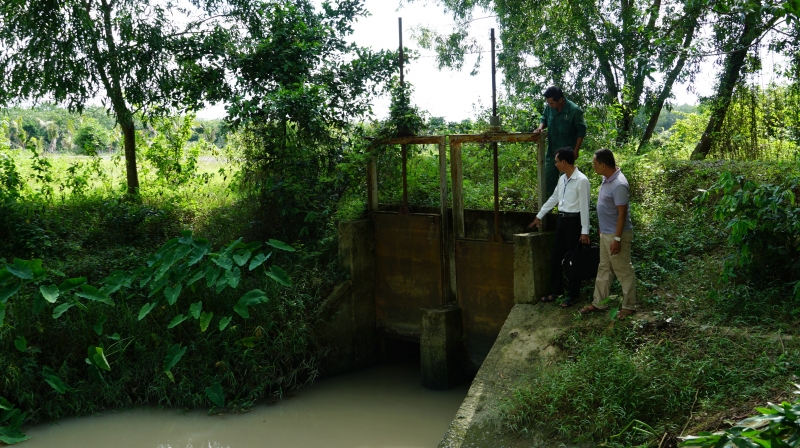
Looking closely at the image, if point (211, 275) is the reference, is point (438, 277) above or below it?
below

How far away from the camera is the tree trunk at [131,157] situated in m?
10.9

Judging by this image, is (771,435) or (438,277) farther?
(438,277)

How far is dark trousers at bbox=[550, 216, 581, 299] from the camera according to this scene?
654cm

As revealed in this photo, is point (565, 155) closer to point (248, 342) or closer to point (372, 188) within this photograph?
point (372, 188)

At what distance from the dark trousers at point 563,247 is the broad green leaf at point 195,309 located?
12.2 feet

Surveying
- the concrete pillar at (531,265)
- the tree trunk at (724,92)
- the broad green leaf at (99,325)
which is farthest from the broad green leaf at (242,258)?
the tree trunk at (724,92)

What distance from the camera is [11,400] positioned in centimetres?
712

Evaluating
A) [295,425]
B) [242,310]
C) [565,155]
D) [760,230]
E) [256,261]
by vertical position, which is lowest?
[295,425]

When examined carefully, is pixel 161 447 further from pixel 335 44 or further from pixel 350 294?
pixel 335 44

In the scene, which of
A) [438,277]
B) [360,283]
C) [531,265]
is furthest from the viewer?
[360,283]

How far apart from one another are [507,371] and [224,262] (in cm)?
357

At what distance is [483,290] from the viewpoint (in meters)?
7.80

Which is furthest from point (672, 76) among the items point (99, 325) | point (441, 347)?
point (99, 325)

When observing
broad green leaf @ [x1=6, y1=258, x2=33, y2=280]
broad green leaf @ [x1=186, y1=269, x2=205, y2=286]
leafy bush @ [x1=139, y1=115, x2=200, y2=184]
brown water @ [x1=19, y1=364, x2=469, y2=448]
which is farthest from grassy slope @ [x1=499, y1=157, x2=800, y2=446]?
leafy bush @ [x1=139, y1=115, x2=200, y2=184]
